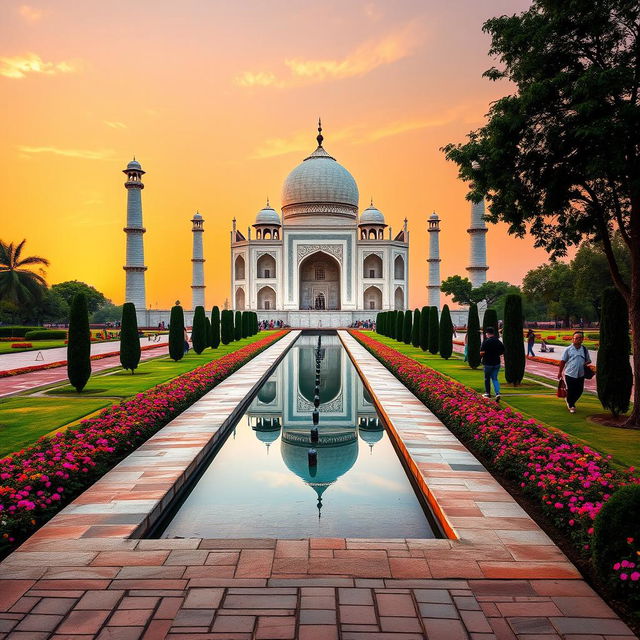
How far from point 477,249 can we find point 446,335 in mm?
24222

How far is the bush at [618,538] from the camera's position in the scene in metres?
2.79

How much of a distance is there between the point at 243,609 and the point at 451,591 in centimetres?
107

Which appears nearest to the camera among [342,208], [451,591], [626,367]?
[451,591]

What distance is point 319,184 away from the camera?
47531mm

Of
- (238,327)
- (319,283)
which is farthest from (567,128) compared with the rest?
(319,283)

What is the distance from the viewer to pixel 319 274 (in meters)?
50.0

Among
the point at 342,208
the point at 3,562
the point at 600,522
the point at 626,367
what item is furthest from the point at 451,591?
the point at 342,208

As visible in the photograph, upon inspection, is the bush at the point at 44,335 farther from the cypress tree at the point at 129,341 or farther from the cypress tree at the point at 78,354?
the cypress tree at the point at 78,354

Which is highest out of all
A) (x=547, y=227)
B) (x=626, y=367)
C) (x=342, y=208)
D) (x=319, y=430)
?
(x=342, y=208)

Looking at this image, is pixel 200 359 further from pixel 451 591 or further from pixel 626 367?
pixel 451 591

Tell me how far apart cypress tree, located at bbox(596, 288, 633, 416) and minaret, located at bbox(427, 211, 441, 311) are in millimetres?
38215

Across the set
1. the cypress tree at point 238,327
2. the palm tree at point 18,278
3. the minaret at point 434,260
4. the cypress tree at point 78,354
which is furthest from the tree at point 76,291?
the cypress tree at point 78,354

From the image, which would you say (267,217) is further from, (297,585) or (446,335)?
(297,585)

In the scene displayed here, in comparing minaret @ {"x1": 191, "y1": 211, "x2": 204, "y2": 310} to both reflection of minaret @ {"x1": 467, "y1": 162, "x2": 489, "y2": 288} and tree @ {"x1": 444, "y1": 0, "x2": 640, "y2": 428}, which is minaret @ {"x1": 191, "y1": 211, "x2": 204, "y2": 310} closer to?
reflection of minaret @ {"x1": 467, "y1": 162, "x2": 489, "y2": 288}
